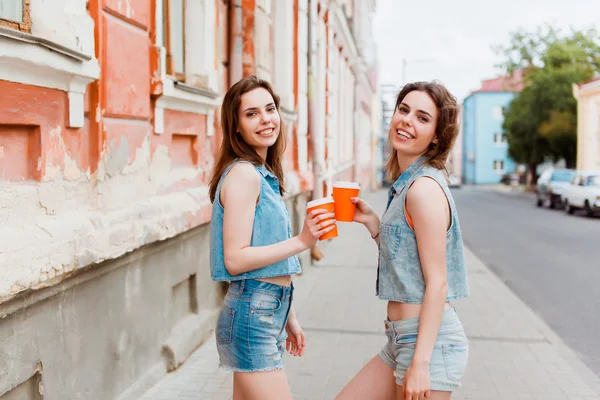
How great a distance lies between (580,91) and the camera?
34719 mm

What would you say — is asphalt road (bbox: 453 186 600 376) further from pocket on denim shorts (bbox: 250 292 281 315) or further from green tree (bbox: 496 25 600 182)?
green tree (bbox: 496 25 600 182)

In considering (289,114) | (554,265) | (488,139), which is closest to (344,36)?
(289,114)

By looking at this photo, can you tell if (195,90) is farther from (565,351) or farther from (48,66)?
(565,351)

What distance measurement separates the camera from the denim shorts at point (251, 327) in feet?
8.00

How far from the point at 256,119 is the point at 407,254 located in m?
0.78

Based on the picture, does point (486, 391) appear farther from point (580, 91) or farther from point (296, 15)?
point (580, 91)

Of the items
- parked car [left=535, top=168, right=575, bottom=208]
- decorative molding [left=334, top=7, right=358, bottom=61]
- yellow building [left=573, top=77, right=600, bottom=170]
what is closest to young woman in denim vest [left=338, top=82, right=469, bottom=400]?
decorative molding [left=334, top=7, right=358, bottom=61]

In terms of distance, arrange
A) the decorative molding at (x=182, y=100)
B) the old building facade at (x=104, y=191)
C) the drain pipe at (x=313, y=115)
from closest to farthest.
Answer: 1. the old building facade at (x=104, y=191)
2. the decorative molding at (x=182, y=100)
3. the drain pipe at (x=313, y=115)

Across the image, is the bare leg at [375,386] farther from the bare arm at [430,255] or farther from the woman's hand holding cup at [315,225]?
the woman's hand holding cup at [315,225]

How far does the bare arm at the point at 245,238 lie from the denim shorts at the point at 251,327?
0.11 metres

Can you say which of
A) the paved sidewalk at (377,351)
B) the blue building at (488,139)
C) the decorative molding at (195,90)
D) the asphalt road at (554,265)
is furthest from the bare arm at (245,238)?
the blue building at (488,139)

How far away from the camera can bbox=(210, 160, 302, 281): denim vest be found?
8.11ft

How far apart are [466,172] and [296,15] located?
66542 mm

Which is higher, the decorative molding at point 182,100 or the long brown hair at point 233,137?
the decorative molding at point 182,100
